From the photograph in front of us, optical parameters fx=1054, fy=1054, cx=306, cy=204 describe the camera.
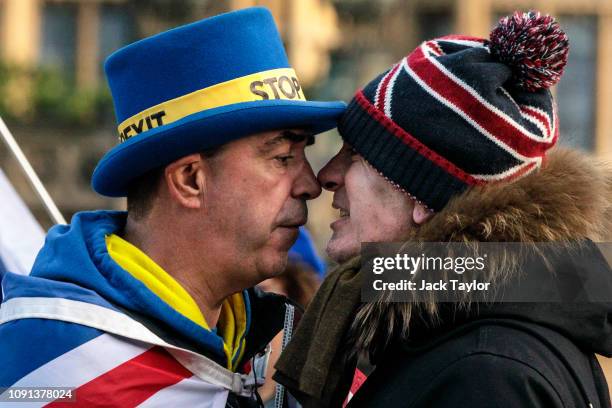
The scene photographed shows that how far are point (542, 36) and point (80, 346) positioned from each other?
149 centimetres

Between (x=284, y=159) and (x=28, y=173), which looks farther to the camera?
(x=28, y=173)

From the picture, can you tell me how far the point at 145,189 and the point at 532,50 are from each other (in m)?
1.24

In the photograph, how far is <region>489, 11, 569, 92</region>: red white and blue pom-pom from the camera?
276cm

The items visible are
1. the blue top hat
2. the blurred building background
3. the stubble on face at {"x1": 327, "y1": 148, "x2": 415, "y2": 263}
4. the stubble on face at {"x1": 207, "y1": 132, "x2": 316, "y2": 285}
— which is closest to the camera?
the stubble on face at {"x1": 327, "y1": 148, "x2": 415, "y2": 263}

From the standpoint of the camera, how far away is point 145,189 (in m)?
3.24

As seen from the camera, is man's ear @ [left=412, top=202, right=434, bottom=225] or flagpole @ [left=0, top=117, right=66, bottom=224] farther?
flagpole @ [left=0, top=117, right=66, bottom=224]

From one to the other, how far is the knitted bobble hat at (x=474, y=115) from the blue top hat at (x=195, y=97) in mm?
396

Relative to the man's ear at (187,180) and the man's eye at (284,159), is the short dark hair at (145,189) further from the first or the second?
the man's eye at (284,159)

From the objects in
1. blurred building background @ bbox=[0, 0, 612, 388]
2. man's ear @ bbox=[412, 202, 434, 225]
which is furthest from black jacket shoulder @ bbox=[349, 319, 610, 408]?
blurred building background @ bbox=[0, 0, 612, 388]

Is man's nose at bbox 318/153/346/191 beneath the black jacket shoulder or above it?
above

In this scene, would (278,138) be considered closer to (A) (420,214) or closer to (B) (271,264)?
(B) (271,264)

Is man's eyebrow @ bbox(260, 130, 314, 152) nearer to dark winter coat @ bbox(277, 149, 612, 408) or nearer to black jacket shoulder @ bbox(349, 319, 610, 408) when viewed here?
dark winter coat @ bbox(277, 149, 612, 408)

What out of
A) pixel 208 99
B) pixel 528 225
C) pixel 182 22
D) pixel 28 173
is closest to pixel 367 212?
pixel 528 225

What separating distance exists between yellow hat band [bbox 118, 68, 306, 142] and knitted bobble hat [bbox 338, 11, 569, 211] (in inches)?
17.4
